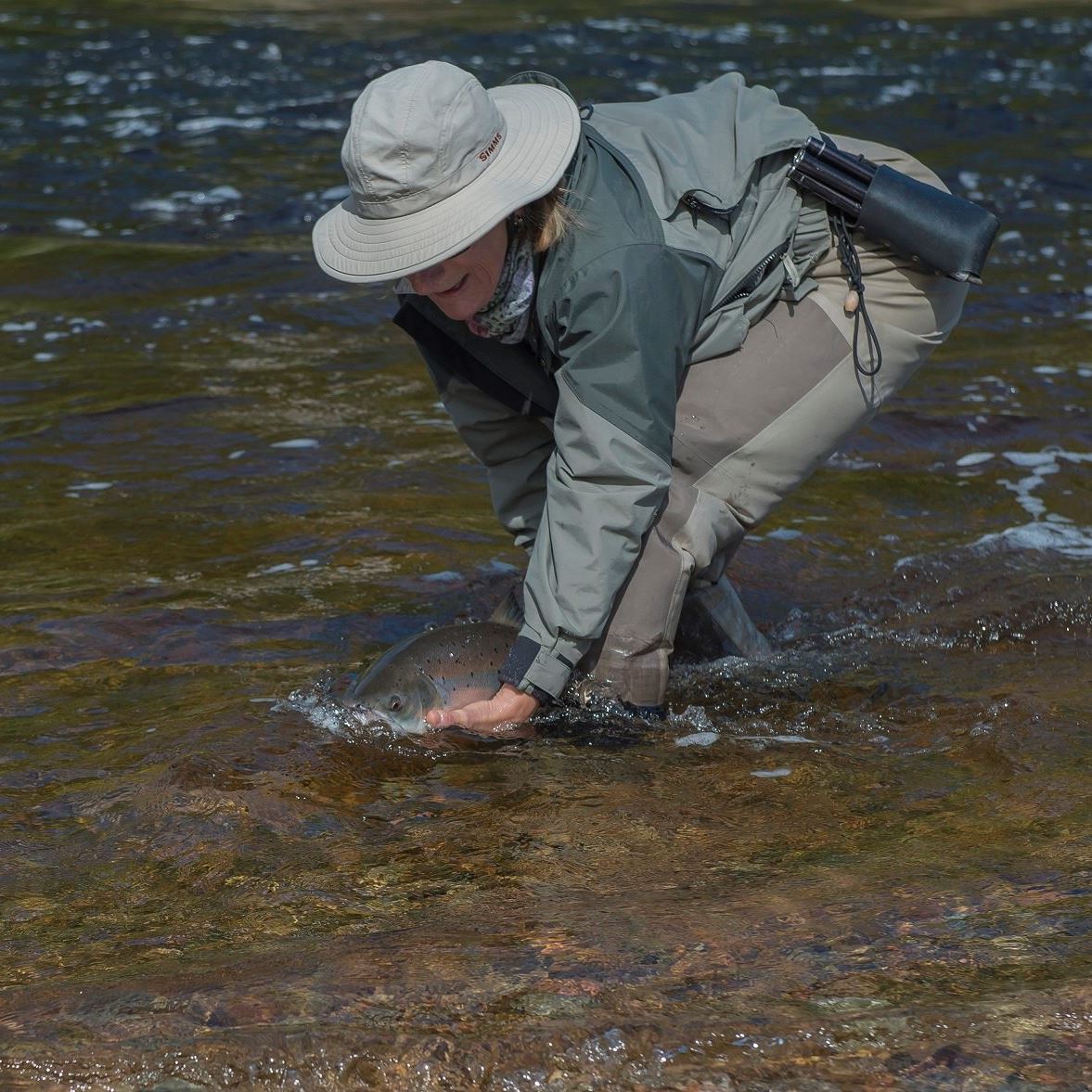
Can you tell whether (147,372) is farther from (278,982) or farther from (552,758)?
(278,982)

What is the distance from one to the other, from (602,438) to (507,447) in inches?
33.1

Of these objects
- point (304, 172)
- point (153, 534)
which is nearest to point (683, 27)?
point (304, 172)

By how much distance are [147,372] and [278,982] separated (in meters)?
5.64

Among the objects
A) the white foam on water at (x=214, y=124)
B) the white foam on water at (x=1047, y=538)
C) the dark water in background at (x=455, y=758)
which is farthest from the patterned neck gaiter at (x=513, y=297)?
the white foam on water at (x=214, y=124)

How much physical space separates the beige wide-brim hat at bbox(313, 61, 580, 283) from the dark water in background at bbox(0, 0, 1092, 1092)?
4.28 feet

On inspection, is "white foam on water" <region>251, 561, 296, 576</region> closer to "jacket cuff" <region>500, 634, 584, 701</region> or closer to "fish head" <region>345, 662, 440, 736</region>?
"fish head" <region>345, 662, 440, 736</region>

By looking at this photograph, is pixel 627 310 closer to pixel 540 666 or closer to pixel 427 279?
pixel 427 279

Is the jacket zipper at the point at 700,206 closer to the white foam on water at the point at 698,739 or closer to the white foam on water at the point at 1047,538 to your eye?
the white foam on water at the point at 698,739

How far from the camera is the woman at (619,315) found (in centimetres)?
340

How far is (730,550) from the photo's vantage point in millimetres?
4234

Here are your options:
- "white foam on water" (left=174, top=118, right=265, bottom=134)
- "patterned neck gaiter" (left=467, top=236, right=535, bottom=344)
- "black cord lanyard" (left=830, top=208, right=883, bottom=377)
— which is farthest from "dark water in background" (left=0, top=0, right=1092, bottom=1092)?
"white foam on water" (left=174, top=118, right=265, bottom=134)

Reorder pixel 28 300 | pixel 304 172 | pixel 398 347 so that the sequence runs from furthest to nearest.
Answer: pixel 304 172
pixel 28 300
pixel 398 347

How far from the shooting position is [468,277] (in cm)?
355

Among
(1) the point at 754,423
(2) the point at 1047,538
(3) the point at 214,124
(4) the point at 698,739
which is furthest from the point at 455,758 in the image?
(3) the point at 214,124
